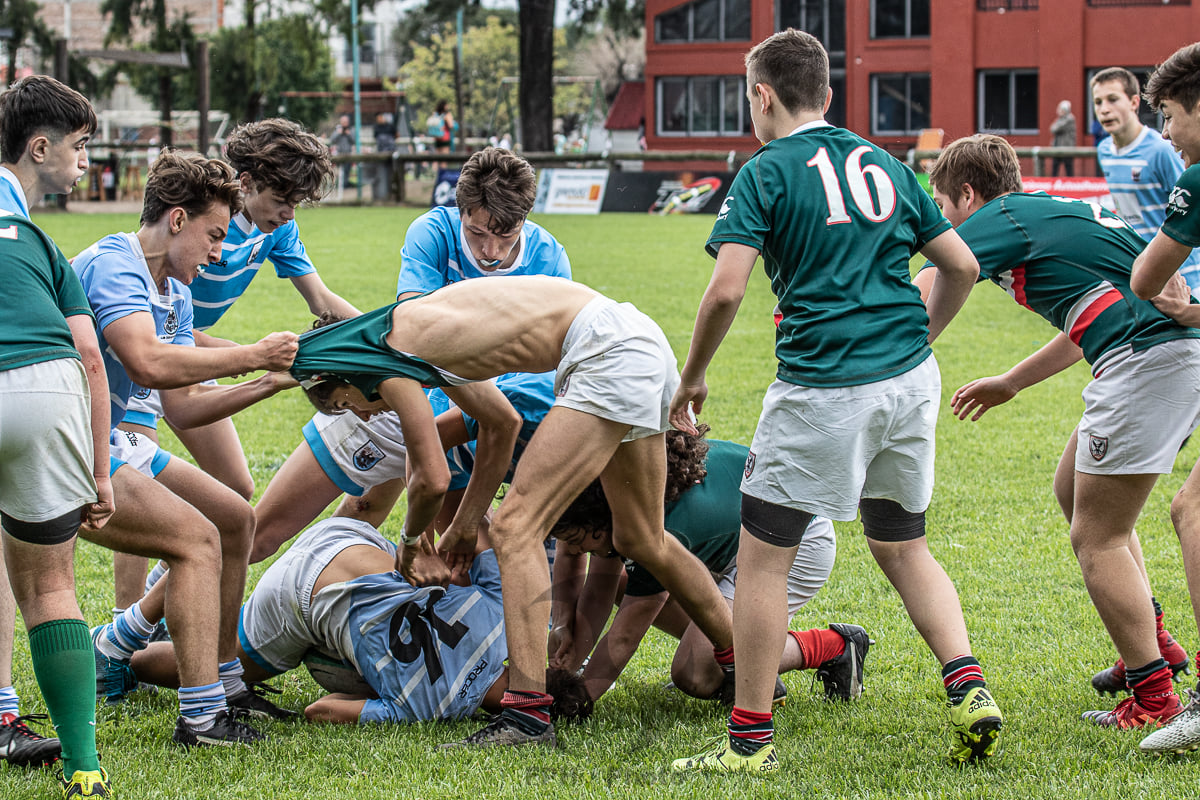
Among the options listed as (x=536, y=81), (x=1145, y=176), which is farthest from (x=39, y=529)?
(x=536, y=81)

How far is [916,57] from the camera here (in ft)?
128

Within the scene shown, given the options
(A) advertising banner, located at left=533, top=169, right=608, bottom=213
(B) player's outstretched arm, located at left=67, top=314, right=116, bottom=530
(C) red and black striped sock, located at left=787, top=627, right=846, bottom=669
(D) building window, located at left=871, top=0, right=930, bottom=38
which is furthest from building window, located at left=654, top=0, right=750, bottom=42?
(B) player's outstretched arm, located at left=67, top=314, right=116, bottom=530

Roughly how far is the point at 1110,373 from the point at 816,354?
963mm

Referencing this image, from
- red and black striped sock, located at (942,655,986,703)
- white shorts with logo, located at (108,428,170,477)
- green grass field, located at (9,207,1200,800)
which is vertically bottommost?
green grass field, located at (9,207,1200,800)

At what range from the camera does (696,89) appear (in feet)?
143

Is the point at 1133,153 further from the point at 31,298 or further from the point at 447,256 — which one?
the point at 31,298

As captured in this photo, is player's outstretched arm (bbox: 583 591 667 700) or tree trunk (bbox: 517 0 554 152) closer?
player's outstretched arm (bbox: 583 591 667 700)

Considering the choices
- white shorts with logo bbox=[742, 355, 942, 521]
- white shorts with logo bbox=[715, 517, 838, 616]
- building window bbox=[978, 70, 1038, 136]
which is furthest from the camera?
building window bbox=[978, 70, 1038, 136]

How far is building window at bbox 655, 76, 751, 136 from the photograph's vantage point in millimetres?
43125

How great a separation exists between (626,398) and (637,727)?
3.37 ft

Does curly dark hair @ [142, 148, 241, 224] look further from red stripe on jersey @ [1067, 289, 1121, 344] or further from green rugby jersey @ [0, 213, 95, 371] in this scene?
red stripe on jersey @ [1067, 289, 1121, 344]

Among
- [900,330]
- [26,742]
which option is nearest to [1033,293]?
[900,330]

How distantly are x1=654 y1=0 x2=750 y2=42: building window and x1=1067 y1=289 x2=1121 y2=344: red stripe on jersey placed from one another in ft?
136

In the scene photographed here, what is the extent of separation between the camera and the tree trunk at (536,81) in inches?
1230
